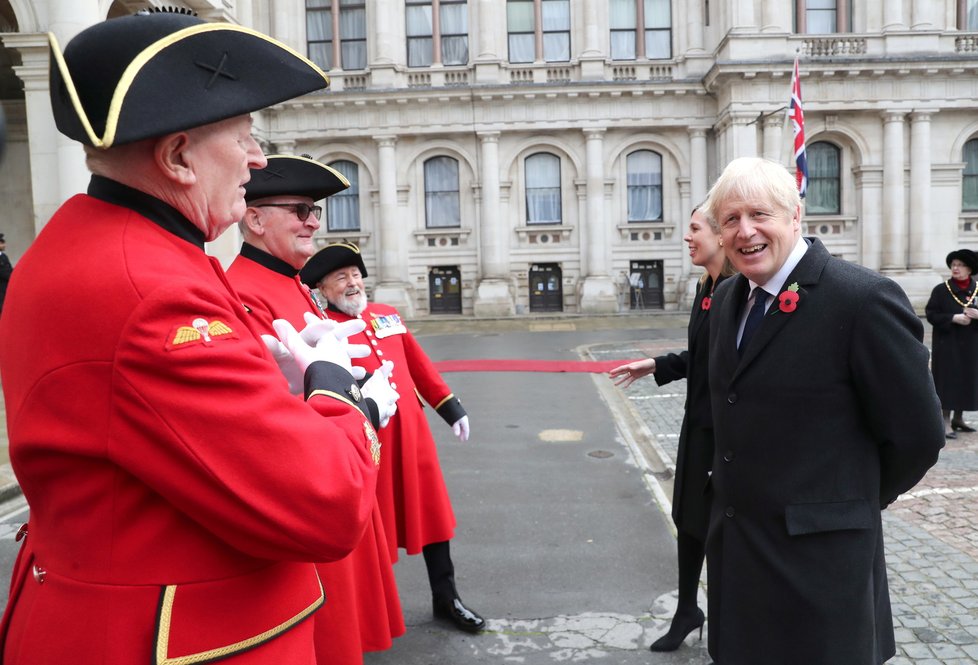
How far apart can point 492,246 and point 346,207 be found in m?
5.98

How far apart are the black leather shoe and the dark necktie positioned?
2466mm

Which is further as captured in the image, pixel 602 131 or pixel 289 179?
pixel 602 131

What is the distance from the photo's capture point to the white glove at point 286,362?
1.95m

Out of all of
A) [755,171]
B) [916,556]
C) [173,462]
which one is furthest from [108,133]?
[916,556]

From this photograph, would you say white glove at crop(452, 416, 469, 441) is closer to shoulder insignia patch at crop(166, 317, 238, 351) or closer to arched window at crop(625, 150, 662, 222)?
shoulder insignia patch at crop(166, 317, 238, 351)

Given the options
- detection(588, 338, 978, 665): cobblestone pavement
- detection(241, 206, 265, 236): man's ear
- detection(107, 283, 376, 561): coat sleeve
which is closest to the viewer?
detection(107, 283, 376, 561): coat sleeve

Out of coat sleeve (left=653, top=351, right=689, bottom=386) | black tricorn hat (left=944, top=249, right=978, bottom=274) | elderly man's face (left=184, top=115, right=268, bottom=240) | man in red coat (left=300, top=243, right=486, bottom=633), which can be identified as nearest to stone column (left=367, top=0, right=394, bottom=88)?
black tricorn hat (left=944, top=249, right=978, bottom=274)

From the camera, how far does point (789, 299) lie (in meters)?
2.67

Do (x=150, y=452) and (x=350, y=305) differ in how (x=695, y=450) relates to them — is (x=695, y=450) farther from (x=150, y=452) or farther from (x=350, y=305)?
(x=150, y=452)

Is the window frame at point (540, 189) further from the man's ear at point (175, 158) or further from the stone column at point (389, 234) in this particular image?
the man's ear at point (175, 158)

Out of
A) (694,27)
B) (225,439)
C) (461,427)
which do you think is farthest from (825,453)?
(694,27)

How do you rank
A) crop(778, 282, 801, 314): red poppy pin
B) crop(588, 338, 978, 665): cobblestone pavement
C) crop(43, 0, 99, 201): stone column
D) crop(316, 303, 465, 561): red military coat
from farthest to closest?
crop(43, 0, 99, 201): stone column
crop(316, 303, 465, 561): red military coat
crop(588, 338, 978, 665): cobblestone pavement
crop(778, 282, 801, 314): red poppy pin

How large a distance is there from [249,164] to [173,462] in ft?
2.37

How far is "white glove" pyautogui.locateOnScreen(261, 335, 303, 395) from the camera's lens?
1.95 metres
